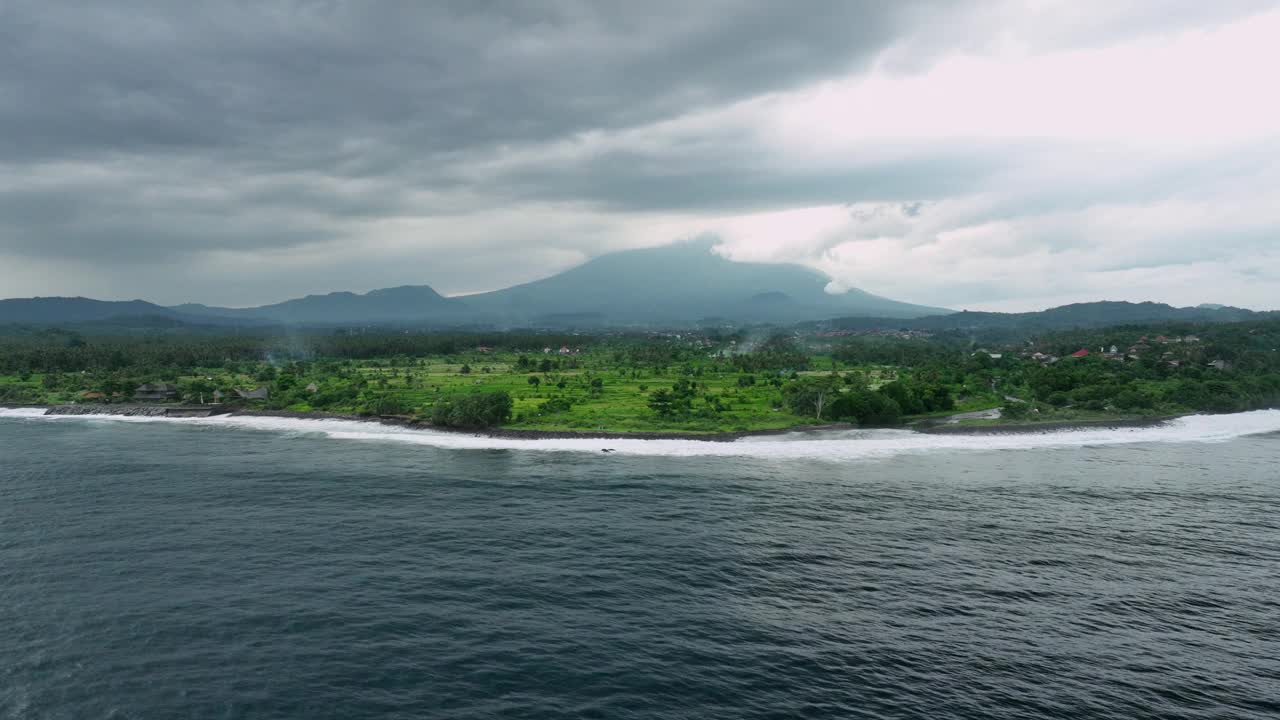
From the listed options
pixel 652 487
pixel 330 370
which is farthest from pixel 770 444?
pixel 330 370

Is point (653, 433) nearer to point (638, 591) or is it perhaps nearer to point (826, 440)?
point (826, 440)

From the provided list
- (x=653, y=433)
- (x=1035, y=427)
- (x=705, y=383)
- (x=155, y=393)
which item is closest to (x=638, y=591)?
(x=653, y=433)

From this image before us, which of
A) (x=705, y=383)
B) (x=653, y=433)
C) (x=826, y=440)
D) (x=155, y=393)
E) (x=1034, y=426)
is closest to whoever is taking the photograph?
(x=826, y=440)

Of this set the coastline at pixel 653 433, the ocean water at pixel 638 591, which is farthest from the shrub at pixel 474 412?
the ocean water at pixel 638 591

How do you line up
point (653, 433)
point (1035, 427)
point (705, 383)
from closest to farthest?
point (653, 433) < point (1035, 427) < point (705, 383)

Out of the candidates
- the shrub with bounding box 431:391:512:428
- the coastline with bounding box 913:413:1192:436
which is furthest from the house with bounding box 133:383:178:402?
the coastline with bounding box 913:413:1192:436

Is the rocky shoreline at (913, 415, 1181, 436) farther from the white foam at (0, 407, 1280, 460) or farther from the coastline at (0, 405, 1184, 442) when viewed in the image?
the white foam at (0, 407, 1280, 460)
